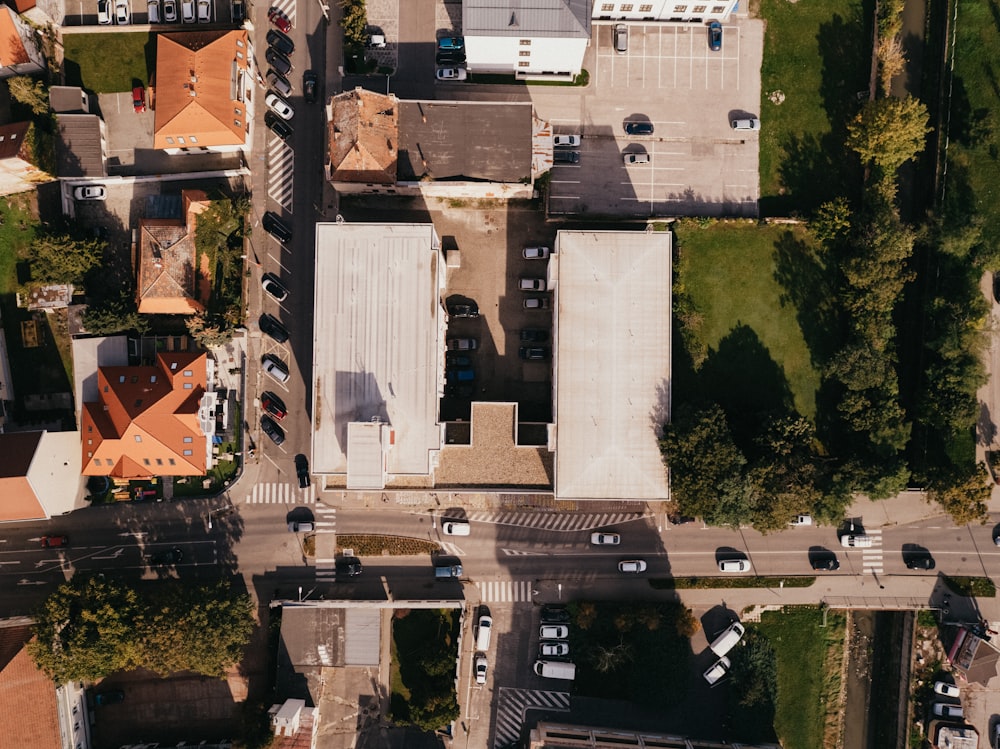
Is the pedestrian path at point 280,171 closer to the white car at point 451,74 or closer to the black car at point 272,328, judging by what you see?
the black car at point 272,328

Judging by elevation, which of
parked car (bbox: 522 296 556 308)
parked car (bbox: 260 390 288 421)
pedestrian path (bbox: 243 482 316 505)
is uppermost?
parked car (bbox: 522 296 556 308)

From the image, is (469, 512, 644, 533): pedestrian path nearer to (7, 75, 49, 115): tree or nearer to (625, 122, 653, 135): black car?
(625, 122, 653, 135): black car

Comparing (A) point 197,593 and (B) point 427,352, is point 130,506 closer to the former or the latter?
(A) point 197,593

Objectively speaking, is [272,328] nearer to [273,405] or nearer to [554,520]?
[273,405]

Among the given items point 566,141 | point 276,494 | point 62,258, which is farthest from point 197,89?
point 276,494

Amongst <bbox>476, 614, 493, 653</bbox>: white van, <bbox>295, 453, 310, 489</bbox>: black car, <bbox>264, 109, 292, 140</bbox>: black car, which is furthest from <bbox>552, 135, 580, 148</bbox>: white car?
<bbox>476, 614, 493, 653</bbox>: white van

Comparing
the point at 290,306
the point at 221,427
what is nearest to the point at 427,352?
the point at 290,306

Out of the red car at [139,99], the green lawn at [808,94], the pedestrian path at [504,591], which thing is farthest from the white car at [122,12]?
the pedestrian path at [504,591]
